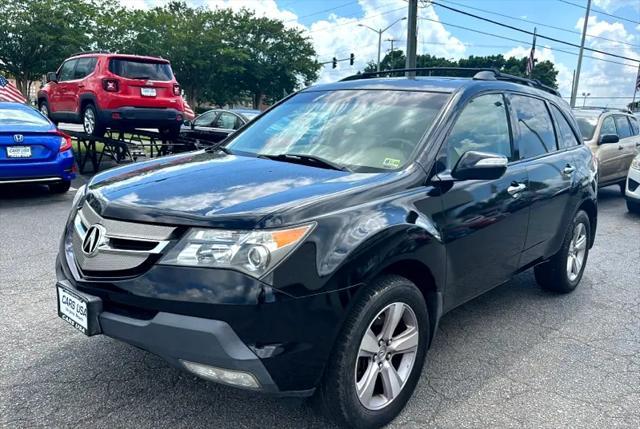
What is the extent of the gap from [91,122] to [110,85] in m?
0.92

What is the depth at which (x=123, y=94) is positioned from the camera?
9609 millimetres

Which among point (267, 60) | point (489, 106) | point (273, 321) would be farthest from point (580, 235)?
point (267, 60)

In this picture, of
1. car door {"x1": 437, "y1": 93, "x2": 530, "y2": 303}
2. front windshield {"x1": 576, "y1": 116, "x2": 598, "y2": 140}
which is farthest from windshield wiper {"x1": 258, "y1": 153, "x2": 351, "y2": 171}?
front windshield {"x1": 576, "y1": 116, "x2": 598, "y2": 140}

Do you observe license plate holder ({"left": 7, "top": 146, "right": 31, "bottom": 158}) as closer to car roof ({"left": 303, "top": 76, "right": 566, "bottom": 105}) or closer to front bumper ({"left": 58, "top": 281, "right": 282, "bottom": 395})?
car roof ({"left": 303, "top": 76, "right": 566, "bottom": 105})

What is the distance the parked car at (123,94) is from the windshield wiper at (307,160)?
Result: 7.24 metres

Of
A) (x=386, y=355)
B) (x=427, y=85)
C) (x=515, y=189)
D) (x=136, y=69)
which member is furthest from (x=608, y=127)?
(x=386, y=355)

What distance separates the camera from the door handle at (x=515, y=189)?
3498 millimetres

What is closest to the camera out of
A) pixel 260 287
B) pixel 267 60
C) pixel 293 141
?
pixel 260 287

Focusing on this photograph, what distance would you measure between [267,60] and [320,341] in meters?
46.6

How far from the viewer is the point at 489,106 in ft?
11.8

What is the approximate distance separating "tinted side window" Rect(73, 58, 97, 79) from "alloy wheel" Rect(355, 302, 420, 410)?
9188 millimetres

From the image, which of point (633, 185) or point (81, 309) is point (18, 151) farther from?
point (633, 185)

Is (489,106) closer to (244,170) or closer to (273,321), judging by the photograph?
(244,170)

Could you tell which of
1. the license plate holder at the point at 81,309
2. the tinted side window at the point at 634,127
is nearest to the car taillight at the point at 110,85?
the license plate holder at the point at 81,309
